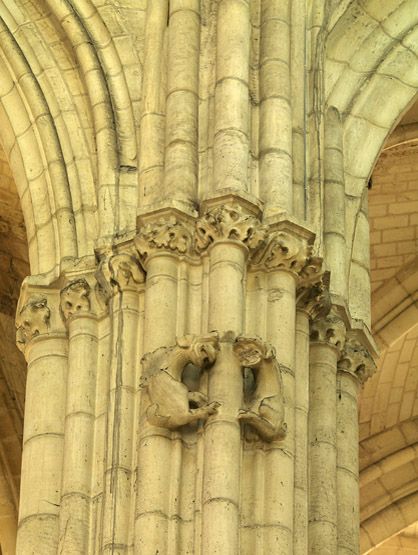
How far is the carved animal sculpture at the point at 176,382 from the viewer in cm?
1394

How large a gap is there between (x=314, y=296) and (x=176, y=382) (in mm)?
1347

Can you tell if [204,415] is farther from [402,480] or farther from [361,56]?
[402,480]

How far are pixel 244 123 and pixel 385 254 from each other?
6872 mm

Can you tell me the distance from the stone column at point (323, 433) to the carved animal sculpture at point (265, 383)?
0.63 m

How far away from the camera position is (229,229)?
1463 centimetres

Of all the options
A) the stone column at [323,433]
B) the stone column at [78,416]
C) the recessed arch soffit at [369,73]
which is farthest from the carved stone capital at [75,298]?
the recessed arch soffit at [369,73]

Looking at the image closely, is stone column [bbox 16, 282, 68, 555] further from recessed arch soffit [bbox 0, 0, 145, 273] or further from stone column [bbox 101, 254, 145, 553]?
stone column [bbox 101, 254, 145, 553]

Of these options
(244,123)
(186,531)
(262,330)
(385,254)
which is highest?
(385,254)

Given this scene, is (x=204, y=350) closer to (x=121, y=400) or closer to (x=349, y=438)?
(x=121, y=400)

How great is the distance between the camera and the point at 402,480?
2327 cm

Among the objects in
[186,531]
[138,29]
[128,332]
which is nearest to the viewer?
[186,531]

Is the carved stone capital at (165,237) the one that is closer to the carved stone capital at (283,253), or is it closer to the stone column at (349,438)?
the carved stone capital at (283,253)

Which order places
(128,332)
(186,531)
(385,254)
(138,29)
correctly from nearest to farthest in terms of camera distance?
1. (186,531)
2. (128,332)
3. (138,29)
4. (385,254)

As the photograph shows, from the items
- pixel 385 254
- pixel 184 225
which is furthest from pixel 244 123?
pixel 385 254
